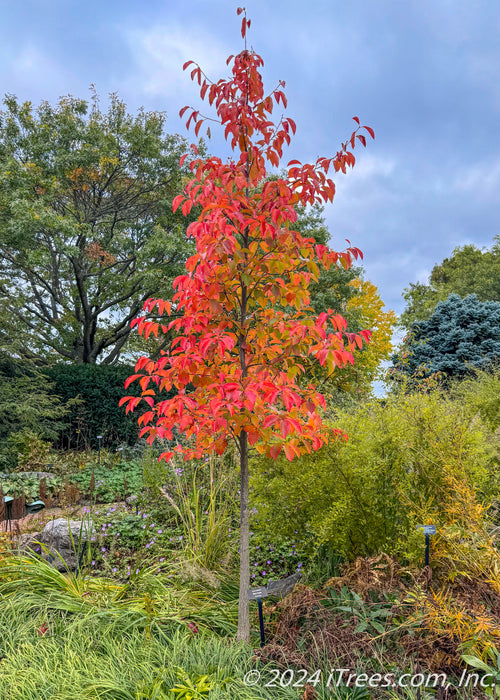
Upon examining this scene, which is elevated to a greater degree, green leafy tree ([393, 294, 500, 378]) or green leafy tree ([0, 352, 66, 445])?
green leafy tree ([393, 294, 500, 378])

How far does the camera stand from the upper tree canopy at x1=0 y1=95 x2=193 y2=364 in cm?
1088

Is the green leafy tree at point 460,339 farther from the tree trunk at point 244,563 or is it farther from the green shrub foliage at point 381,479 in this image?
the tree trunk at point 244,563

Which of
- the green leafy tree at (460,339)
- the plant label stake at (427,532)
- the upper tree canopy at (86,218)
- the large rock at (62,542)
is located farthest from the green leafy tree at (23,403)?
the green leafy tree at (460,339)

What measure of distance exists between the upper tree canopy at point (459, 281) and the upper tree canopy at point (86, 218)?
538 inches

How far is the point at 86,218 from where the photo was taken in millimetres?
11867

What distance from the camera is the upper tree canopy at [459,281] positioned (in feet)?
70.7

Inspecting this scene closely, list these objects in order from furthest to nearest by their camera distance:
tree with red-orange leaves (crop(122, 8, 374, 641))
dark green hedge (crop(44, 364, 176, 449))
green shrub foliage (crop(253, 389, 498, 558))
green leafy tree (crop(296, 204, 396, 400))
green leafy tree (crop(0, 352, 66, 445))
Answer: green leafy tree (crop(296, 204, 396, 400)) → dark green hedge (crop(44, 364, 176, 449)) → green leafy tree (crop(0, 352, 66, 445)) → green shrub foliage (crop(253, 389, 498, 558)) → tree with red-orange leaves (crop(122, 8, 374, 641))

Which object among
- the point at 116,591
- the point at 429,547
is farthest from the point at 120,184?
the point at 429,547

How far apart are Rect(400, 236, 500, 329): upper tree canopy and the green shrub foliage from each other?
751 inches

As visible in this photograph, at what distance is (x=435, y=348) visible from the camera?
48.2ft

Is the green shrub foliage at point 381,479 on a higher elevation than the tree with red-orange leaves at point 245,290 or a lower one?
lower

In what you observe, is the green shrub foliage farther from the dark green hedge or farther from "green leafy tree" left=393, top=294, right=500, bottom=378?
"green leafy tree" left=393, top=294, right=500, bottom=378

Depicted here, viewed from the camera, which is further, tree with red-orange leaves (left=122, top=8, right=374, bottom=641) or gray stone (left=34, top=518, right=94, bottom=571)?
gray stone (left=34, top=518, right=94, bottom=571)

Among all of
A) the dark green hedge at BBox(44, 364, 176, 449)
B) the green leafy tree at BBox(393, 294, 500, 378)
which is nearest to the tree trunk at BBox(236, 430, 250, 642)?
the dark green hedge at BBox(44, 364, 176, 449)
